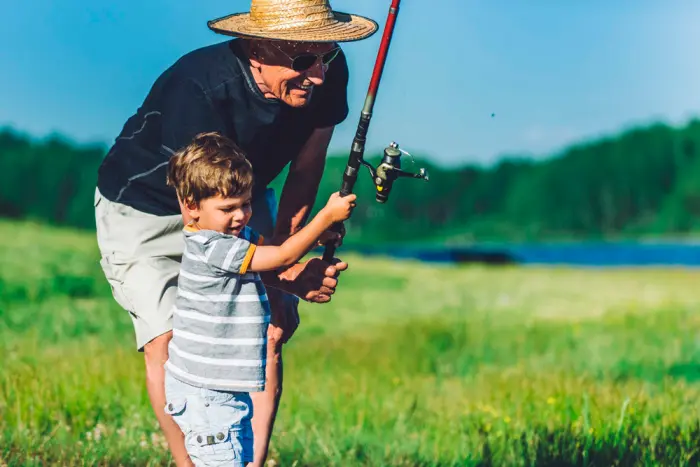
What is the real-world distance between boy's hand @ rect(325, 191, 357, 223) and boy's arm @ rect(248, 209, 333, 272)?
0.02 metres

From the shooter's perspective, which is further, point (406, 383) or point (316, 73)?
point (406, 383)

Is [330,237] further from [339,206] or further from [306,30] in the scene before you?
[306,30]

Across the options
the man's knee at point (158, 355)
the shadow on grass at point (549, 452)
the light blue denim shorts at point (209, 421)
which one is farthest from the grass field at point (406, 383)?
the light blue denim shorts at point (209, 421)

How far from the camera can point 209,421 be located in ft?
13.5

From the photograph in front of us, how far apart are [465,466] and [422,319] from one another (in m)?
10.8

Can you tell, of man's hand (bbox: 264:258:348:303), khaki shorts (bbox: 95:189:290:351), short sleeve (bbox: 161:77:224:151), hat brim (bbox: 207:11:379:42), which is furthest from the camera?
khaki shorts (bbox: 95:189:290:351)

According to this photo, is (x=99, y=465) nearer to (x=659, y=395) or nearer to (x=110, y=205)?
(x=110, y=205)

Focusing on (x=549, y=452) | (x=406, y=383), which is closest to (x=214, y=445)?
(x=549, y=452)

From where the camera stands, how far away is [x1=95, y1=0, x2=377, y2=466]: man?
450 cm

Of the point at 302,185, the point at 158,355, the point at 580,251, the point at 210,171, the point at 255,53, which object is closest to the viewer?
the point at 210,171

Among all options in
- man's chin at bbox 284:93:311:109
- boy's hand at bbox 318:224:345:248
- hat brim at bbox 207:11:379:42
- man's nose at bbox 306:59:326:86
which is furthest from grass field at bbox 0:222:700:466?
hat brim at bbox 207:11:379:42

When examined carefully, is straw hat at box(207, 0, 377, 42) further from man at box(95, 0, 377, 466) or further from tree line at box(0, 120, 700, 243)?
tree line at box(0, 120, 700, 243)

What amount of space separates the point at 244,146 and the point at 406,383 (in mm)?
4941

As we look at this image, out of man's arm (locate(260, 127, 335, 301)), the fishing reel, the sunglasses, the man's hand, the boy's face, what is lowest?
the man's hand
